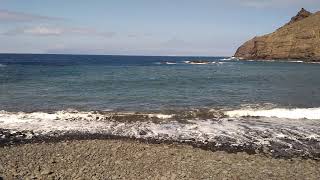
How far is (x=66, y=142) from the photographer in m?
18.7

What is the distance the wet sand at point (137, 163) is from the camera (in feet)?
45.0

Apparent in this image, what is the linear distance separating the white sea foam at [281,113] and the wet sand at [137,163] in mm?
10359

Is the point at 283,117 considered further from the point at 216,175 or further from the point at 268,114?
the point at 216,175

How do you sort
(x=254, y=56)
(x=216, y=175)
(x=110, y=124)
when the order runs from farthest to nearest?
A: (x=254, y=56) → (x=110, y=124) → (x=216, y=175)

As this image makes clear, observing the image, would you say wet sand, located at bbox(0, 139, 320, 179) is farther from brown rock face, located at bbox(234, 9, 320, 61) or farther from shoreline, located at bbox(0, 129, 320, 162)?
brown rock face, located at bbox(234, 9, 320, 61)

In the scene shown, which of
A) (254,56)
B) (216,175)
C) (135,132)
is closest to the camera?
(216,175)

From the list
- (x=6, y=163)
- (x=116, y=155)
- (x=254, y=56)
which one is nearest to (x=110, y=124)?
(x=116, y=155)

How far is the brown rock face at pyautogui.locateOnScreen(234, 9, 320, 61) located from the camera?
12800 centimetres

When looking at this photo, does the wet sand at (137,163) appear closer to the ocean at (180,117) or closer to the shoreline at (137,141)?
the shoreline at (137,141)

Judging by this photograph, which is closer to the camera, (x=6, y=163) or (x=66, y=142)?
(x=6, y=163)

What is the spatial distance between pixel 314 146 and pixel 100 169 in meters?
10.1

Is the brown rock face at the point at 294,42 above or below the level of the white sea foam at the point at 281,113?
above

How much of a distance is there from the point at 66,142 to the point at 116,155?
141 inches

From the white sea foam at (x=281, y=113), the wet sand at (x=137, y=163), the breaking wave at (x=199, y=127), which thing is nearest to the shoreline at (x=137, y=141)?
the breaking wave at (x=199, y=127)
